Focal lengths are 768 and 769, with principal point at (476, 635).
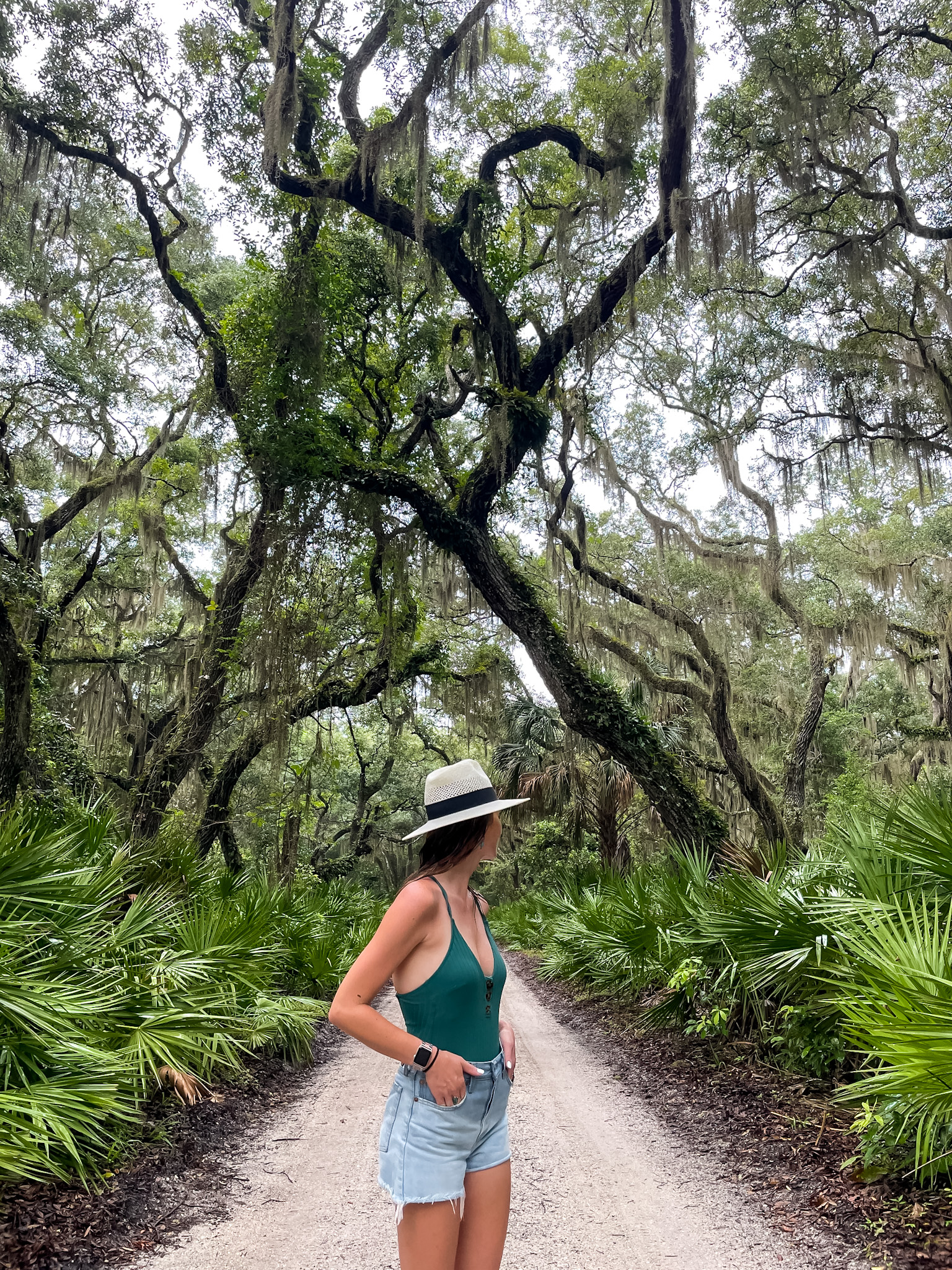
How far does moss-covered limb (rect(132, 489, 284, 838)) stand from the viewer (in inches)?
404

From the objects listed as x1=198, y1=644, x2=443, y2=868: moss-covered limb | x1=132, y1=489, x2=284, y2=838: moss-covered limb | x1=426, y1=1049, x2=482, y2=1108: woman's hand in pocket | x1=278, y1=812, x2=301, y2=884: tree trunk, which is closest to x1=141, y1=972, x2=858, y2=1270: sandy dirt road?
x1=426, y1=1049, x2=482, y2=1108: woman's hand in pocket

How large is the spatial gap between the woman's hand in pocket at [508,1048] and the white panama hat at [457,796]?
18.1 inches

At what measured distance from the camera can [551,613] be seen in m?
10.5

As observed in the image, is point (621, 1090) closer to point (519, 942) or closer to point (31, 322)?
point (519, 942)

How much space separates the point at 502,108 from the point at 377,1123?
1133cm

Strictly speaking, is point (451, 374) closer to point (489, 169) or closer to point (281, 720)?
point (489, 169)

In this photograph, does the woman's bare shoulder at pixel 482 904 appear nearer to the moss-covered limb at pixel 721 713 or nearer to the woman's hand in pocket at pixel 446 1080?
the woman's hand in pocket at pixel 446 1080

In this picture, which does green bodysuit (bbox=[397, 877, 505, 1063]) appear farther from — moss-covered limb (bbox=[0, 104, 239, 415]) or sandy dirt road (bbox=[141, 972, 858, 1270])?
moss-covered limb (bbox=[0, 104, 239, 415])

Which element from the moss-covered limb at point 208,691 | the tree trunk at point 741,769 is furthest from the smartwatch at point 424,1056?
the tree trunk at point 741,769

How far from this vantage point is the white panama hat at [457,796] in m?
1.71

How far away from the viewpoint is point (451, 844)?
1731mm

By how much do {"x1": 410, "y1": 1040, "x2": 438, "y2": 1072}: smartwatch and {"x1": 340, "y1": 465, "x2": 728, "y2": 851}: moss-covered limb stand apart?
7867 mm

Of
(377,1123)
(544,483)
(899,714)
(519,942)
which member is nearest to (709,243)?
(544,483)

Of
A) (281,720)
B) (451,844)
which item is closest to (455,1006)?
(451,844)
